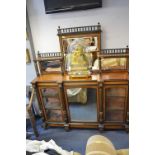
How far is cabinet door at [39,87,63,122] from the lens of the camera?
2.03 meters

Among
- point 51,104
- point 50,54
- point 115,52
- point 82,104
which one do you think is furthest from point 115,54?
point 51,104

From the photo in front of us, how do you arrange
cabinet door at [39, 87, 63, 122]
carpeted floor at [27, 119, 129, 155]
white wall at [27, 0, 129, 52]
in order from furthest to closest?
cabinet door at [39, 87, 63, 122], carpeted floor at [27, 119, 129, 155], white wall at [27, 0, 129, 52]

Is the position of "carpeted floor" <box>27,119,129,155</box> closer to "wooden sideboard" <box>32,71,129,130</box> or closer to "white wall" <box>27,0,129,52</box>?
"wooden sideboard" <box>32,71,129,130</box>

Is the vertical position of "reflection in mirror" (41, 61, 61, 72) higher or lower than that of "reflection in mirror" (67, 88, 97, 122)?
higher

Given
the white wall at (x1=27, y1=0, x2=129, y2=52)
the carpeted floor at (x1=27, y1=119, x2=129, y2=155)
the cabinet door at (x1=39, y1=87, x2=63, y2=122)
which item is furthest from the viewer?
the cabinet door at (x1=39, y1=87, x2=63, y2=122)

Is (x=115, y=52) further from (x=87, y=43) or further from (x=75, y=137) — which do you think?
(x=75, y=137)

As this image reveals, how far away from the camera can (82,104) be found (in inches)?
79.8

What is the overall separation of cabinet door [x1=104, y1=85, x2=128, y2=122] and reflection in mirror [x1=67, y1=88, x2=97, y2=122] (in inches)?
6.2

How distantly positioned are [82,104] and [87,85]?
0.32m

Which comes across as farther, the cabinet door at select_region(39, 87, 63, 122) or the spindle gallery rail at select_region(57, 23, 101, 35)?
the cabinet door at select_region(39, 87, 63, 122)

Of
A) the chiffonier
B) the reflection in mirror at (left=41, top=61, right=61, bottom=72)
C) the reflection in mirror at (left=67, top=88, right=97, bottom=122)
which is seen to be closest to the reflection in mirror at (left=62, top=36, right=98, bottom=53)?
the chiffonier
